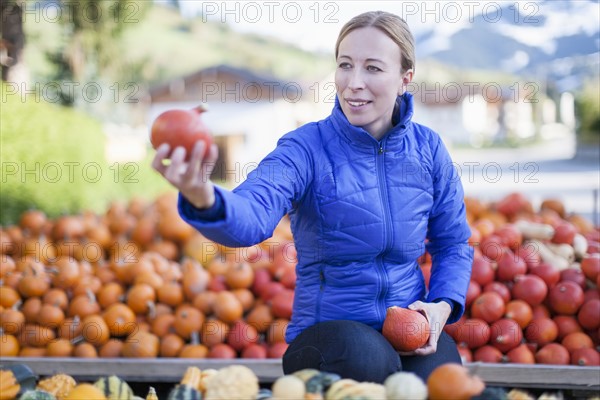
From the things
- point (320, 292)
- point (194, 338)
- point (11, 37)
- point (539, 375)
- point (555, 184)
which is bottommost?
point (539, 375)

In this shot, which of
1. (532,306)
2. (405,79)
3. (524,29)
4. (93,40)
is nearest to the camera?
(405,79)

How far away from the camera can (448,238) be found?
244 cm

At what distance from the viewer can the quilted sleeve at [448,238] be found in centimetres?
235

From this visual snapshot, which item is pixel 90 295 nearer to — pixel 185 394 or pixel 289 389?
pixel 185 394

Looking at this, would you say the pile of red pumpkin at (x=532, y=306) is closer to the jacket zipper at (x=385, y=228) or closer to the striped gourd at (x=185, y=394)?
the jacket zipper at (x=385, y=228)

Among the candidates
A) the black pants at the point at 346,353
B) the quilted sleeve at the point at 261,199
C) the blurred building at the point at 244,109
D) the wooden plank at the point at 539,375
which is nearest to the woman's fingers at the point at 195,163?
the quilted sleeve at the point at 261,199

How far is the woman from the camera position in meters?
2.04

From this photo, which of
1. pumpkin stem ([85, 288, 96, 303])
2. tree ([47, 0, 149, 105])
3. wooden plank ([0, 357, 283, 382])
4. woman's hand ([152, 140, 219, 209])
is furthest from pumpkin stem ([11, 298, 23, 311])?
tree ([47, 0, 149, 105])

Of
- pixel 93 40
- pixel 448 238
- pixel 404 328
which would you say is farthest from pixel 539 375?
pixel 93 40

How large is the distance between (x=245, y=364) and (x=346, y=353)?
1.38m

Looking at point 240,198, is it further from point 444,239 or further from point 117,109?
point 117,109

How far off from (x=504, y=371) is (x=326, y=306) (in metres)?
1.32

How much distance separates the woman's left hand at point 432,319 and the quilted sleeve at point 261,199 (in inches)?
21.7

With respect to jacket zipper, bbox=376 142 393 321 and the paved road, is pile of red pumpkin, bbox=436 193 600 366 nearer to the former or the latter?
jacket zipper, bbox=376 142 393 321
